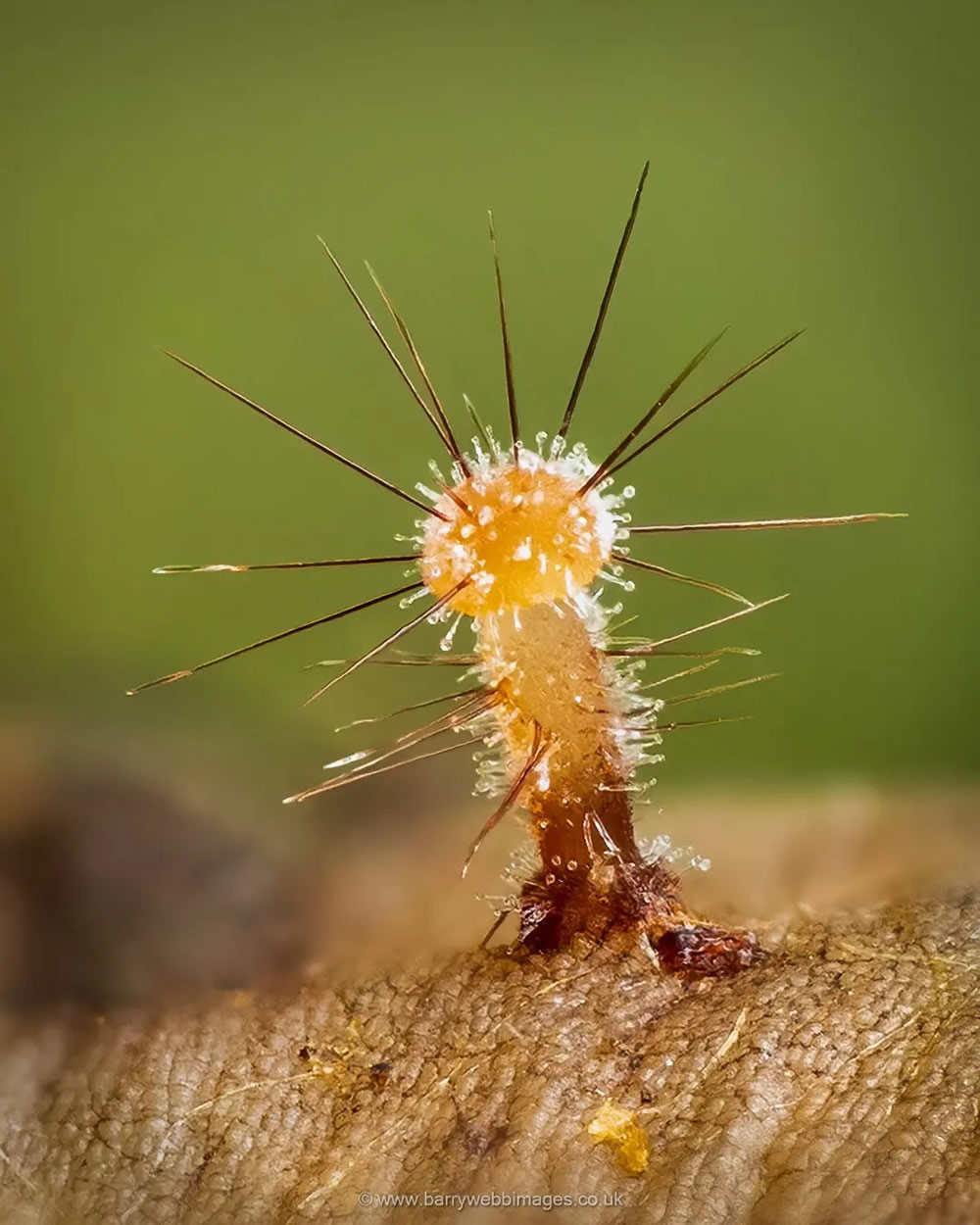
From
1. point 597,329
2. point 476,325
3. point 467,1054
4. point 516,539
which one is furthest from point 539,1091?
point 476,325

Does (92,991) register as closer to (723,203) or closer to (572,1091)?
(572,1091)

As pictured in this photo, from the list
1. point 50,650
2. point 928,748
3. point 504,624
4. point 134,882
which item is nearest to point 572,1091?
point 504,624

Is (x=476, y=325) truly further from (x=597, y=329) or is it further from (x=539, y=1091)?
(x=539, y=1091)

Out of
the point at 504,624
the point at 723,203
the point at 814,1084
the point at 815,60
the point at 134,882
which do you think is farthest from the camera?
the point at 723,203

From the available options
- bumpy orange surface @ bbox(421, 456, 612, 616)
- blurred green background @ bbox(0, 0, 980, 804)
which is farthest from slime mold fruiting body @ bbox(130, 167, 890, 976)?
blurred green background @ bbox(0, 0, 980, 804)

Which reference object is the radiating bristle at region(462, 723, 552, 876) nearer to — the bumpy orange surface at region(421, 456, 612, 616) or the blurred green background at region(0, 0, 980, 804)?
the bumpy orange surface at region(421, 456, 612, 616)

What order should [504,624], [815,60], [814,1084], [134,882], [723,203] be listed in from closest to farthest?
1. [814,1084]
2. [504,624]
3. [134,882]
4. [815,60]
5. [723,203]
